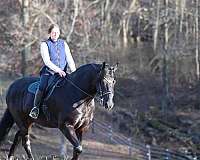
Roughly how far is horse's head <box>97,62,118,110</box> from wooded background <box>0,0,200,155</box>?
14.5 m

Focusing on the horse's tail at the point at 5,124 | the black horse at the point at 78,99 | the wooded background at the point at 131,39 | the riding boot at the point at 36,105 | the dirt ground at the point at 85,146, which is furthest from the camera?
the wooded background at the point at 131,39

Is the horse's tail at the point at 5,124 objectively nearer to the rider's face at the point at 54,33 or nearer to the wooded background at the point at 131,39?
the rider's face at the point at 54,33

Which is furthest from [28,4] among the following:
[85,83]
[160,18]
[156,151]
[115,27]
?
[115,27]

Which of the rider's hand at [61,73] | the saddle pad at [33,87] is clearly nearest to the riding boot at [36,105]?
the saddle pad at [33,87]

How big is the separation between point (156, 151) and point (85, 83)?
15.2m

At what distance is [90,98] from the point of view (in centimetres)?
834

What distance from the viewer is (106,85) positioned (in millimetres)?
7715

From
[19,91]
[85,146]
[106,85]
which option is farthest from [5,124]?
[85,146]

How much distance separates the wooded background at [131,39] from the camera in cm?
2309

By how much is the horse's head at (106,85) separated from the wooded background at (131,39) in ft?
47.7

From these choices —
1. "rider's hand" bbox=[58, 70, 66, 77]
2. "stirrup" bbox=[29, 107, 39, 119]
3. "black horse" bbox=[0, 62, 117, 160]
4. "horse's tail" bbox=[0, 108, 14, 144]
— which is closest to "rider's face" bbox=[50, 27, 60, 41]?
"rider's hand" bbox=[58, 70, 66, 77]

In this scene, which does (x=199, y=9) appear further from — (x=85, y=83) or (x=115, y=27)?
(x=85, y=83)

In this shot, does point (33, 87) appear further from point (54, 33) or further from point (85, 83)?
point (85, 83)

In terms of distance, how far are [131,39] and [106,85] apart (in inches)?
1387
